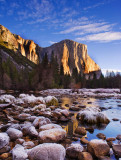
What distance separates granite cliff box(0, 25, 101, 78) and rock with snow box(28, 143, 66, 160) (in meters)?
143

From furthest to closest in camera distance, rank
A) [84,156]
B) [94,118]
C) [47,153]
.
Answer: [94,118]
[84,156]
[47,153]

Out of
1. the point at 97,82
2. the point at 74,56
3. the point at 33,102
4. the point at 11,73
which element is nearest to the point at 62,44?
the point at 74,56

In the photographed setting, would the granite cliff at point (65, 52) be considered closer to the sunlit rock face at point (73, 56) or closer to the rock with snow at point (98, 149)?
the sunlit rock face at point (73, 56)

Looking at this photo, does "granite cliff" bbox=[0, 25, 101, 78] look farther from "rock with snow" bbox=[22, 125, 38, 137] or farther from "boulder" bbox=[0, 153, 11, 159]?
"boulder" bbox=[0, 153, 11, 159]

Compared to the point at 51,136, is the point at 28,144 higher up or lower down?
lower down

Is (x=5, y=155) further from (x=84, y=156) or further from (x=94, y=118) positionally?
(x=94, y=118)

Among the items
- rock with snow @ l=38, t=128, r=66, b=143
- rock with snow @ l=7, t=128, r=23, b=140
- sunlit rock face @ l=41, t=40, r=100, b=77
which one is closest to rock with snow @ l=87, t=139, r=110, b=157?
rock with snow @ l=38, t=128, r=66, b=143

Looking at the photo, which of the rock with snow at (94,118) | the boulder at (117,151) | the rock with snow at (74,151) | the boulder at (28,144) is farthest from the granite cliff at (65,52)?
the rock with snow at (74,151)

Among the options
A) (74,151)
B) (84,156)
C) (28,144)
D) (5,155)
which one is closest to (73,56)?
(28,144)

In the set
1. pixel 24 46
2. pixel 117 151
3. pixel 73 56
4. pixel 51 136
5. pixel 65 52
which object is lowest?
pixel 117 151

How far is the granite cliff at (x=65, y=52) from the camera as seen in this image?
489 ft

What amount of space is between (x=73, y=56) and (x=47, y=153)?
15784 centimetres

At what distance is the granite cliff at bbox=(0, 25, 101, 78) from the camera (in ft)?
489

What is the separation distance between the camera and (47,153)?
278cm
